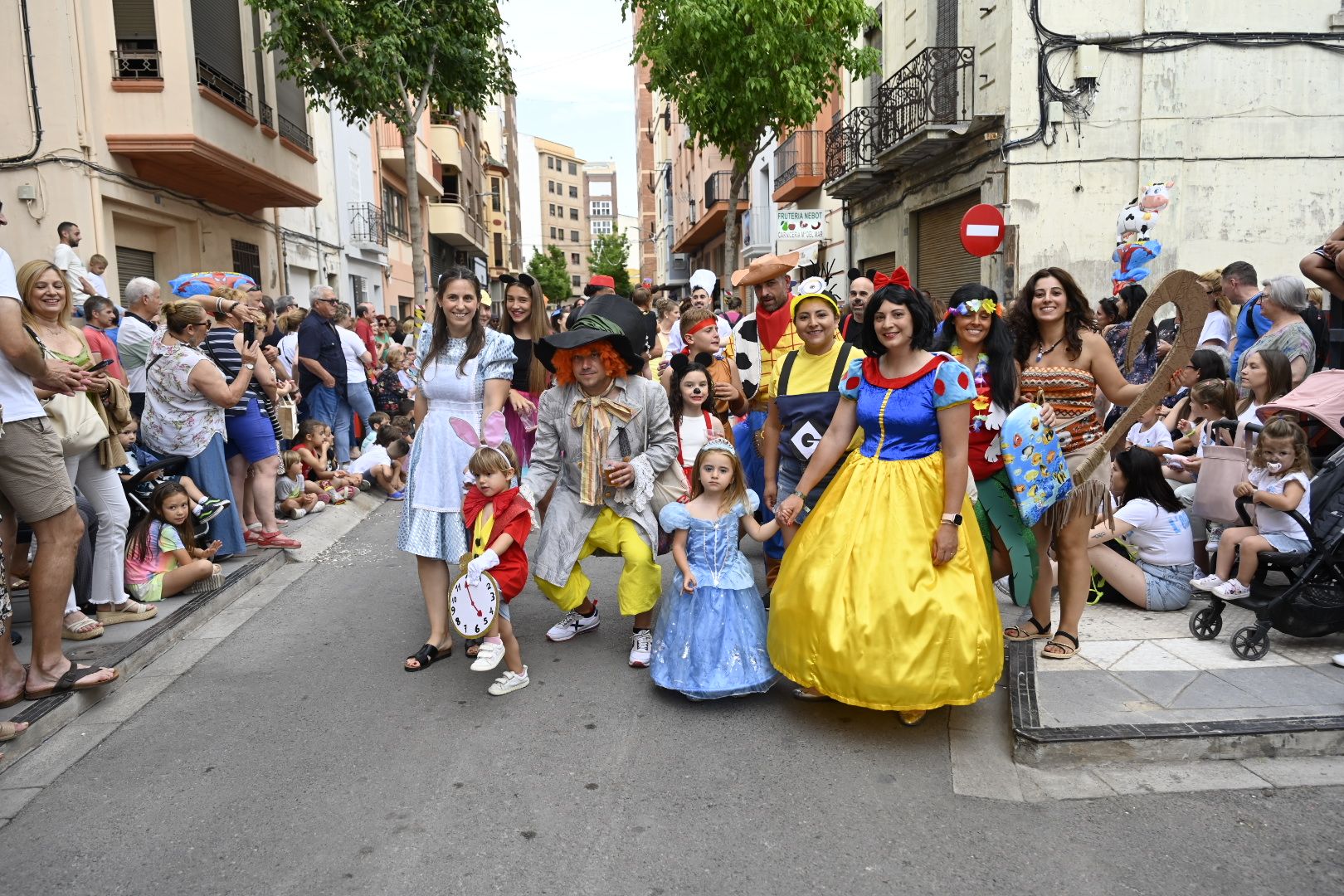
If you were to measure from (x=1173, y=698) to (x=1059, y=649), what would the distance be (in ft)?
2.03

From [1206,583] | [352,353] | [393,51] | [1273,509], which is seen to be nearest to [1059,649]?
[1206,583]

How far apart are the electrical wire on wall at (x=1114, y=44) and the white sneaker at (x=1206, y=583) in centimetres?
1066

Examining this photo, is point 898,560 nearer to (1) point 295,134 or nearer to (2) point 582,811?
(2) point 582,811

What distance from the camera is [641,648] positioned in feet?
16.2

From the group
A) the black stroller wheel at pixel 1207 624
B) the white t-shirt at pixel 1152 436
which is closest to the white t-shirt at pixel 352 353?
the white t-shirt at pixel 1152 436

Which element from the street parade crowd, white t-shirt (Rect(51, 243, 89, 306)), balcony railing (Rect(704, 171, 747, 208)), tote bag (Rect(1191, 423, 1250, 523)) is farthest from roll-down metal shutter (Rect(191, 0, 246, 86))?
balcony railing (Rect(704, 171, 747, 208))

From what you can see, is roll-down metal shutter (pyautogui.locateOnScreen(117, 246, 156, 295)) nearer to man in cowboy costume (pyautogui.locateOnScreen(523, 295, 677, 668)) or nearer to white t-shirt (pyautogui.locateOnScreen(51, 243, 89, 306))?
white t-shirt (pyautogui.locateOnScreen(51, 243, 89, 306))

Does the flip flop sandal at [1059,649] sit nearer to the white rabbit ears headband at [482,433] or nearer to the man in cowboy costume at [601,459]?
the man in cowboy costume at [601,459]

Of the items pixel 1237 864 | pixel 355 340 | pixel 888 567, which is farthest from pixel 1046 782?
pixel 355 340

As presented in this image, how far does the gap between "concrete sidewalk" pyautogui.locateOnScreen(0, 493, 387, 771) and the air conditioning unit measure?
48.1 m

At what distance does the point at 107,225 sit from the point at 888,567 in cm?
1275

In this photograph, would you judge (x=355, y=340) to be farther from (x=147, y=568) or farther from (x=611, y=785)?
(x=611, y=785)

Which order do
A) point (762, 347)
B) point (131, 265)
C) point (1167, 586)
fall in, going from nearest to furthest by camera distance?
point (1167, 586) < point (762, 347) < point (131, 265)

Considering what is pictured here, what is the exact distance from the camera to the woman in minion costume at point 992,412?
4.49 m
